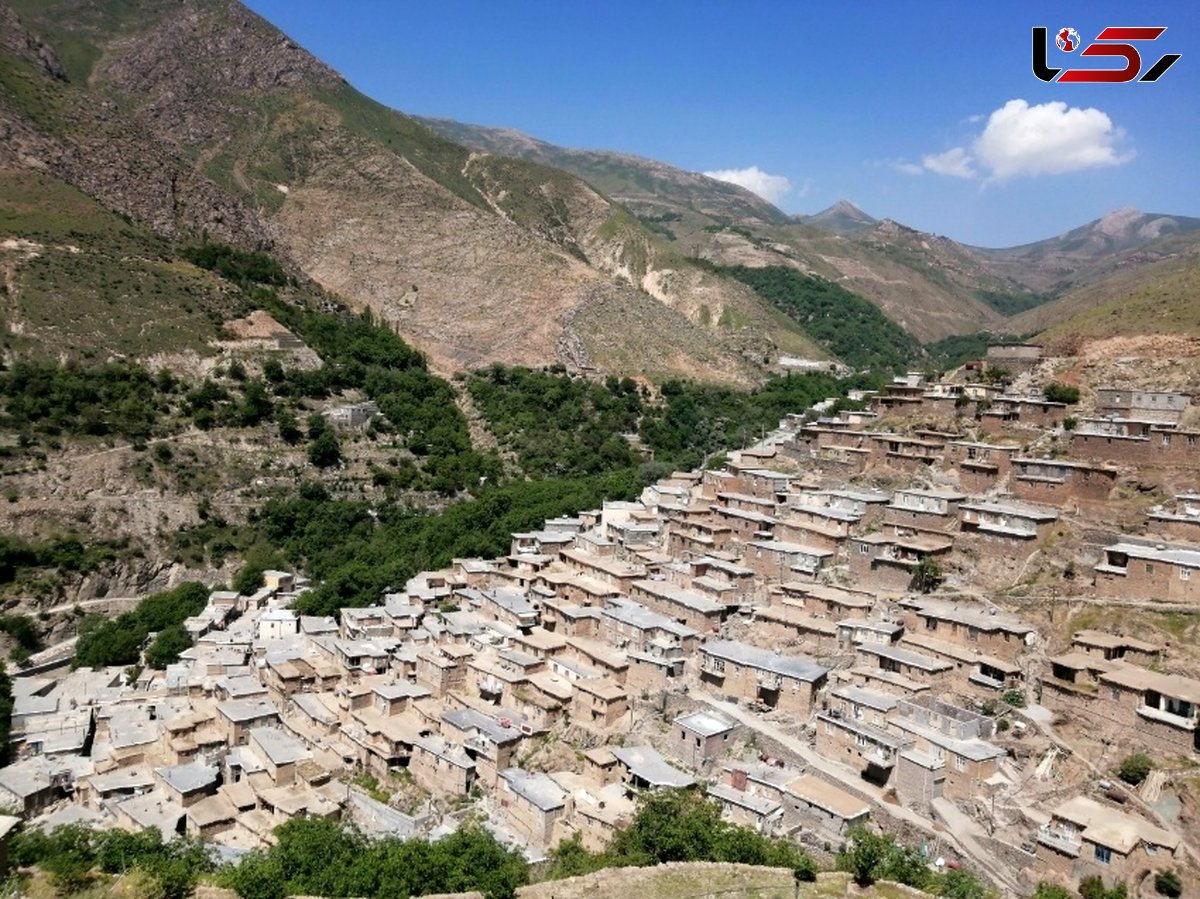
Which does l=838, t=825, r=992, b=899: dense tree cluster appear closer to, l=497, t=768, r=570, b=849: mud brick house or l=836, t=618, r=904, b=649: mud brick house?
l=497, t=768, r=570, b=849: mud brick house

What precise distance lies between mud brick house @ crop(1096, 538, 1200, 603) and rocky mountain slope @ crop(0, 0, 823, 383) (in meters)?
48.2

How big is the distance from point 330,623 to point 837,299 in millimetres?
103280

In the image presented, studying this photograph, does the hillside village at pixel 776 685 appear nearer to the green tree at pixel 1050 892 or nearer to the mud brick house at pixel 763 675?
the mud brick house at pixel 763 675

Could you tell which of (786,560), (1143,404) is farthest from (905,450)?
(1143,404)

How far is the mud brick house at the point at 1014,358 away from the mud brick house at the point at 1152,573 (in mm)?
17300

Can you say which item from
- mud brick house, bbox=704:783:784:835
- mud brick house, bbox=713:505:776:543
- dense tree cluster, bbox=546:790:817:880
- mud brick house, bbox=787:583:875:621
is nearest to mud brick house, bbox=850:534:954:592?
mud brick house, bbox=787:583:875:621

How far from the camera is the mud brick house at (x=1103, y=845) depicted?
55.6ft

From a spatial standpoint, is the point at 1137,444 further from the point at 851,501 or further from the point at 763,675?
the point at 763,675

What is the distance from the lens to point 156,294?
2098 inches

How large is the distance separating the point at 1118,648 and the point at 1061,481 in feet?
22.9

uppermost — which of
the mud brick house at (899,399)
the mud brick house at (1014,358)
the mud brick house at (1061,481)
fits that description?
the mud brick house at (1014,358)

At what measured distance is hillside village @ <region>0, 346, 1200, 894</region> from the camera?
19.7 metres

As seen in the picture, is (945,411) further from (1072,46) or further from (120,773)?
(120,773)

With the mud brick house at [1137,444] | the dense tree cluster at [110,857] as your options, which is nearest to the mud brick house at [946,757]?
the mud brick house at [1137,444]
